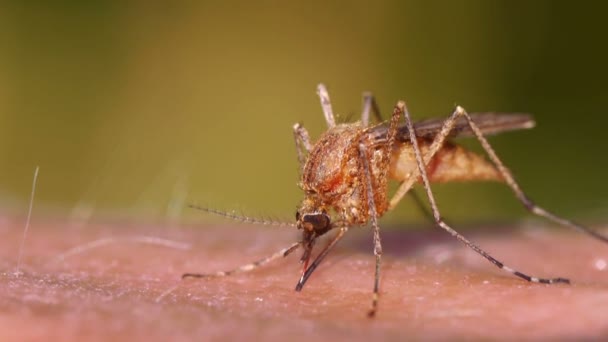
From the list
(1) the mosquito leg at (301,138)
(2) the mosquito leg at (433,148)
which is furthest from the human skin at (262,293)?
(1) the mosquito leg at (301,138)

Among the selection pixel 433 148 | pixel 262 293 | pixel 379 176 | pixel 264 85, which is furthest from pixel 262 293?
pixel 264 85

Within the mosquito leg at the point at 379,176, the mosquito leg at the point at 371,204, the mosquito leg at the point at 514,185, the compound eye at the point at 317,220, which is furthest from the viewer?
the mosquito leg at the point at 514,185

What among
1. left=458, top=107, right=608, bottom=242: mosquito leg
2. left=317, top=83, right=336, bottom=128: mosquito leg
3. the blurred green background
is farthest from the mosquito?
the blurred green background

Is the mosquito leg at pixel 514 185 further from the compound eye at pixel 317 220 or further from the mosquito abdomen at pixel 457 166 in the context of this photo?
the compound eye at pixel 317 220

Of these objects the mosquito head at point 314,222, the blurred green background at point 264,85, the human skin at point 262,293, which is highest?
the blurred green background at point 264,85

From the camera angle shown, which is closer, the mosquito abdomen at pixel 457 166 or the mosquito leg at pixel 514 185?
the mosquito leg at pixel 514 185

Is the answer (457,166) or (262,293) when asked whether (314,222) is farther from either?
(457,166)
